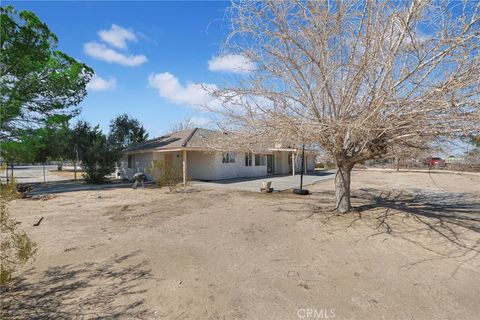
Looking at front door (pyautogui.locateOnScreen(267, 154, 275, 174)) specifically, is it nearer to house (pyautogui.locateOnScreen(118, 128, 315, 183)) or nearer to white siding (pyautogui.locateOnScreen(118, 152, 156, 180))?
house (pyautogui.locateOnScreen(118, 128, 315, 183))

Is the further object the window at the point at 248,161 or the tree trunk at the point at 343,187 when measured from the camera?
the window at the point at 248,161

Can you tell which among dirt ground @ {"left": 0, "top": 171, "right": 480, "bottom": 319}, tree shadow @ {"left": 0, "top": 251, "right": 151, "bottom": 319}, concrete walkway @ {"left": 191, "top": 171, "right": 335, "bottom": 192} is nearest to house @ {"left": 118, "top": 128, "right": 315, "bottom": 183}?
concrete walkway @ {"left": 191, "top": 171, "right": 335, "bottom": 192}

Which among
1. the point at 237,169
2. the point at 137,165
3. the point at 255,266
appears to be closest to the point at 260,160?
the point at 237,169

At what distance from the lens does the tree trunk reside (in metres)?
8.13

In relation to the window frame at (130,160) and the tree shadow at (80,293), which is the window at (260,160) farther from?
the tree shadow at (80,293)

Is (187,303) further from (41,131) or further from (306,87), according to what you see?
(41,131)

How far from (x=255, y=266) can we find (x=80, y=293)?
8.83 ft

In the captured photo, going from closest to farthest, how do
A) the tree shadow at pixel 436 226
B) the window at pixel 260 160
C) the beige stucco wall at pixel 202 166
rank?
the tree shadow at pixel 436 226 → the beige stucco wall at pixel 202 166 → the window at pixel 260 160

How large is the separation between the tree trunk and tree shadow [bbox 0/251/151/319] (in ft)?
19.7

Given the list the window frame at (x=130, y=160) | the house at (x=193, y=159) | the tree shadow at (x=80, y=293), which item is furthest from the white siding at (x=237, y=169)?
the tree shadow at (x=80, y=293)

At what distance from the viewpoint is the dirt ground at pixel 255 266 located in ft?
11.2

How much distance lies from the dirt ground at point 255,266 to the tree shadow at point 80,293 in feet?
0.05

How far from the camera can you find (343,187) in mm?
8266

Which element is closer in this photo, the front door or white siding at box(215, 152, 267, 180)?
white siding at box(215, 152, 267, 180)
